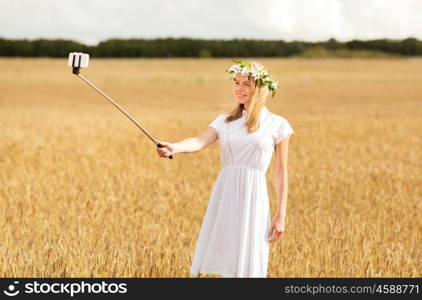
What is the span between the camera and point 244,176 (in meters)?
4.64

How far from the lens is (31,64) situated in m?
79.6

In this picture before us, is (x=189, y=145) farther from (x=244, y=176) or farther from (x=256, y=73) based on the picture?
(x=256, y=73)

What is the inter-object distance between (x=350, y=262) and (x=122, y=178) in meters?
5.54

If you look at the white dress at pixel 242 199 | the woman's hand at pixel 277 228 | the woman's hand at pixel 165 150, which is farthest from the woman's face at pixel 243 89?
the woman's hand at pixel 277 228

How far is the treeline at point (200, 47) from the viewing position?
96.2 meters

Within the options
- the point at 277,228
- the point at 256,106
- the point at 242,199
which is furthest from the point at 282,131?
the point at 277,228

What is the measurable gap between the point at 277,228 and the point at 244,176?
39 cm

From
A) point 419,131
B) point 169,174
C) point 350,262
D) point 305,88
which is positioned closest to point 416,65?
point 305,88

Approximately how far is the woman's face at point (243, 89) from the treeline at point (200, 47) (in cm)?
9154

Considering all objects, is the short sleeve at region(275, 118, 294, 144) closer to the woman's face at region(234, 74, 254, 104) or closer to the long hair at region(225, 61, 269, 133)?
the long hair at region(225, 61, 269, 133)

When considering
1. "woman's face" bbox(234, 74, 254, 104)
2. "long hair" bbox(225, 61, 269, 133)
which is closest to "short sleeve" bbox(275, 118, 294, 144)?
"long hair" bbox(225, 61, 269, 133)

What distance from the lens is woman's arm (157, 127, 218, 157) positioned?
451 centimetres

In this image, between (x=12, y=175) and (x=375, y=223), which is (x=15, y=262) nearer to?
(x=375, y=223)

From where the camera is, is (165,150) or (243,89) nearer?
(165,150)
